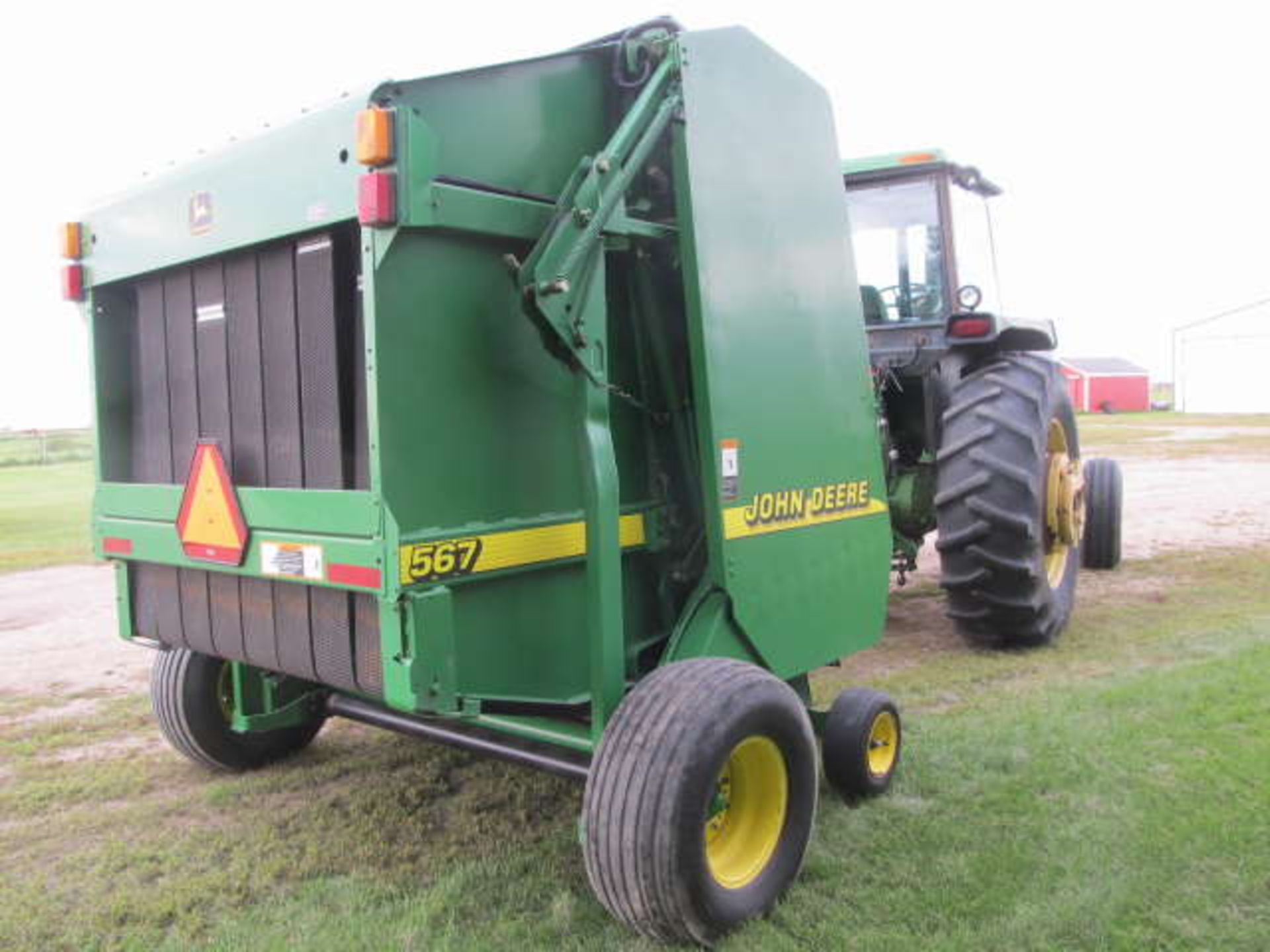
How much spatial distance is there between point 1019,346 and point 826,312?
118 inches

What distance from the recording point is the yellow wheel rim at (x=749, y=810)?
3.02 meters

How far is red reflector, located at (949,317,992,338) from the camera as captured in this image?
563 cm

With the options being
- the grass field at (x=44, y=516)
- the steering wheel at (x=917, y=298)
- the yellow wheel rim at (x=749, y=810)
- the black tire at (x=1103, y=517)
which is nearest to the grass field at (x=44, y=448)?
the grass field at (x=44, y=516)

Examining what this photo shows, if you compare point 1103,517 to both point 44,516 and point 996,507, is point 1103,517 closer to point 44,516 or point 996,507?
point 996,507

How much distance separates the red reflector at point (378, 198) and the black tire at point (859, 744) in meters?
2.18

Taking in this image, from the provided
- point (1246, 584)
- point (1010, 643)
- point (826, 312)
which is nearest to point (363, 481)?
point (826, 312)

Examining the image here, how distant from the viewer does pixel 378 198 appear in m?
2.59

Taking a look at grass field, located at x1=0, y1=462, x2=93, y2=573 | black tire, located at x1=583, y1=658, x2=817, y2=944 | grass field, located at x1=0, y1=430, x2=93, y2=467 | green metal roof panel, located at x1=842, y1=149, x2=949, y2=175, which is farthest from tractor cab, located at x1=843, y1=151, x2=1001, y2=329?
grass field, located at x1=0, y1=430, x2=93, y2=467

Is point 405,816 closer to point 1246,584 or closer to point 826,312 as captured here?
point 826,312

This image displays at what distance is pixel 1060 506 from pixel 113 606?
6119mm

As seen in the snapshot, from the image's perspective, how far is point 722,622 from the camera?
132 inches

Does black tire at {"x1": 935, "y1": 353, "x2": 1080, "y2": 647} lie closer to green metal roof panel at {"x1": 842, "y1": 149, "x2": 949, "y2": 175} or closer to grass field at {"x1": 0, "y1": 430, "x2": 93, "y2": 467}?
green metal roof panel at {"x1": 842, "y1": 149, "x2": 949, "y2": 175}

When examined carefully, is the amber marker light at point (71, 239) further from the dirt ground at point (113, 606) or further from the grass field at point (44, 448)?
the grass field at point (44, 448)

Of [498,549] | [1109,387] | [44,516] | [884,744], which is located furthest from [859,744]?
[1109,387]
